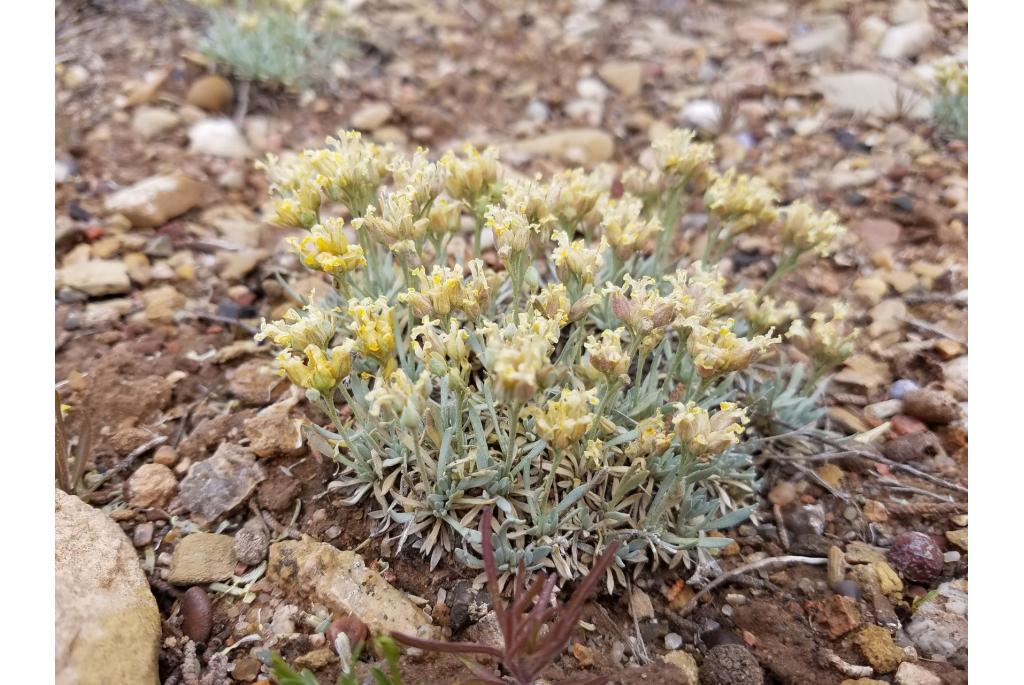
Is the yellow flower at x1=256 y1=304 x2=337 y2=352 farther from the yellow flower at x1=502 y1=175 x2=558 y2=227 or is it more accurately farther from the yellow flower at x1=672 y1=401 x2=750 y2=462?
the yellow flower at x1=672 y1=401 x2=750 y2=462

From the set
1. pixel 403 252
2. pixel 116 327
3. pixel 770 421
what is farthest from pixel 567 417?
pixel 116 327

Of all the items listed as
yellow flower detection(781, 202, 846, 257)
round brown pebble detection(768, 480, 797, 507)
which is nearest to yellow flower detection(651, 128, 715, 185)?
yellow flower detection(781, 202, 846, 257)

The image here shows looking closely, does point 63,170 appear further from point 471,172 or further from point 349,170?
point 471,172

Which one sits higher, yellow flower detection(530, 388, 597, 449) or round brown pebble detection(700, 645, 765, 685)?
yellow flower detection(530, 388, 597, 449)

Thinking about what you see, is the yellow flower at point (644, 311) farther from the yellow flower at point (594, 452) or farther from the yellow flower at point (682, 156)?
the yellow flower at point (682, 156)

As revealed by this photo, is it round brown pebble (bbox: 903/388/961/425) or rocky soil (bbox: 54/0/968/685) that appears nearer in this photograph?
rocky soil (bbox: 54/0/968/685)
